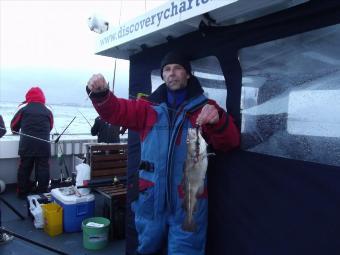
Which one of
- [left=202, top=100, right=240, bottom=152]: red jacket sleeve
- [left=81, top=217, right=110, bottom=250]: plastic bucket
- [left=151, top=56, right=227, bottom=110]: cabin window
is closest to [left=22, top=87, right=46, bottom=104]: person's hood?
[left=81, top=217, right=110, bottom=250]: plastic bucket

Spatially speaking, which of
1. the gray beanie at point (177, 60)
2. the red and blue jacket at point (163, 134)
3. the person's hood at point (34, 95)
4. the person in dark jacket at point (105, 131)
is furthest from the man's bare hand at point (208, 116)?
the person in dark jacket at point (105, 131)

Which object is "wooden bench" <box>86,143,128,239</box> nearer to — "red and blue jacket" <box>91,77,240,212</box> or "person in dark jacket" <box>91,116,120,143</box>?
"person in dark jacket" <box>91,116,120,143</box>

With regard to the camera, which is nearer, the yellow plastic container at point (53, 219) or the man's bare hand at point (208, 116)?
the man's bare hand at point (208, 116)

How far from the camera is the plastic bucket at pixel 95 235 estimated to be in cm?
434

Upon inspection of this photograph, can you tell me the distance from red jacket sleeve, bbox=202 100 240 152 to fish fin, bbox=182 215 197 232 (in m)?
0.63

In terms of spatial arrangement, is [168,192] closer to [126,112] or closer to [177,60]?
[126,112]

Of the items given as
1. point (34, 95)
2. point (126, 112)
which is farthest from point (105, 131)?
point (126, 112)

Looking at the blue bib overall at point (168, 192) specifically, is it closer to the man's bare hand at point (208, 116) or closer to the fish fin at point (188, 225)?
the fish fin at point (188, 225)

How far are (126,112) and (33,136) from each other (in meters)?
4.30

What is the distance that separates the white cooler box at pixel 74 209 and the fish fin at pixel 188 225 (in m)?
2.86

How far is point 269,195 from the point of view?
2.30 meters

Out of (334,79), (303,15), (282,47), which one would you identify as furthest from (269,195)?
(303,15)

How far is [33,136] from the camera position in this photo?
6.24 metres

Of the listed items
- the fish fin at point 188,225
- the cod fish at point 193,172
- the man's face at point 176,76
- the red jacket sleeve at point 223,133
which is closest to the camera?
the cod fish at point 193,172
